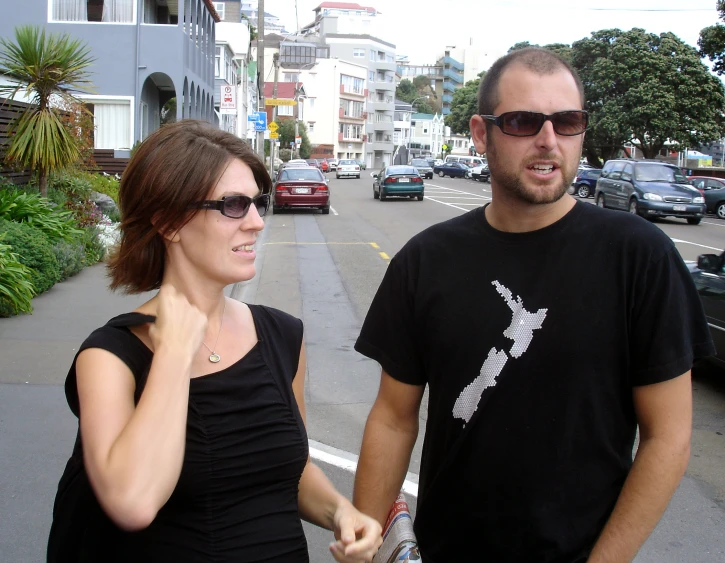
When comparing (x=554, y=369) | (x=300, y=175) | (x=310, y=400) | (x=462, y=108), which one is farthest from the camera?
(x=462, y=108)

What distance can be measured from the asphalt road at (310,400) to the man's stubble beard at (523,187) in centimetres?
269

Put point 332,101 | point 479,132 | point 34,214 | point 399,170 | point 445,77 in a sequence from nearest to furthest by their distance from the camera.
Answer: point 479,132, point 34,214, point 399,170, point 332,101, point 445,77

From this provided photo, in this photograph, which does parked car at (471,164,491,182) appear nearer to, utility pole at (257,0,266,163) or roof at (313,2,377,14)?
utility pole at (257,0,266,163)

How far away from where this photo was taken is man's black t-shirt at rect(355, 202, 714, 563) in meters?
2.08

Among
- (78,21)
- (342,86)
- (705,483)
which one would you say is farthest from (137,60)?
(342,86)

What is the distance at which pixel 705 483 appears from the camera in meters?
5.40

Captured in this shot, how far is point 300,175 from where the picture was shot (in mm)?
28625

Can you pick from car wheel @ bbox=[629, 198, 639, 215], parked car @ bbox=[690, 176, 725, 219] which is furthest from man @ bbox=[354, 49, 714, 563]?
parked car @ bbox=[690, 176, 725, 219]

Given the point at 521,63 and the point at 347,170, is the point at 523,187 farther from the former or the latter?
the point at 347,170

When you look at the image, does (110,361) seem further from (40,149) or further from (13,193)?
(40,149)

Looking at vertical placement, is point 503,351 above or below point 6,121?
below

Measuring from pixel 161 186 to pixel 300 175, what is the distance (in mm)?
26774

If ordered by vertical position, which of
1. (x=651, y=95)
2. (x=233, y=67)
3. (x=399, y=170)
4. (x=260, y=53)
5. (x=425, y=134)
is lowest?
(x=399, y=170)

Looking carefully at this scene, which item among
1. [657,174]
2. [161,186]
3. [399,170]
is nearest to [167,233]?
[161,186]
